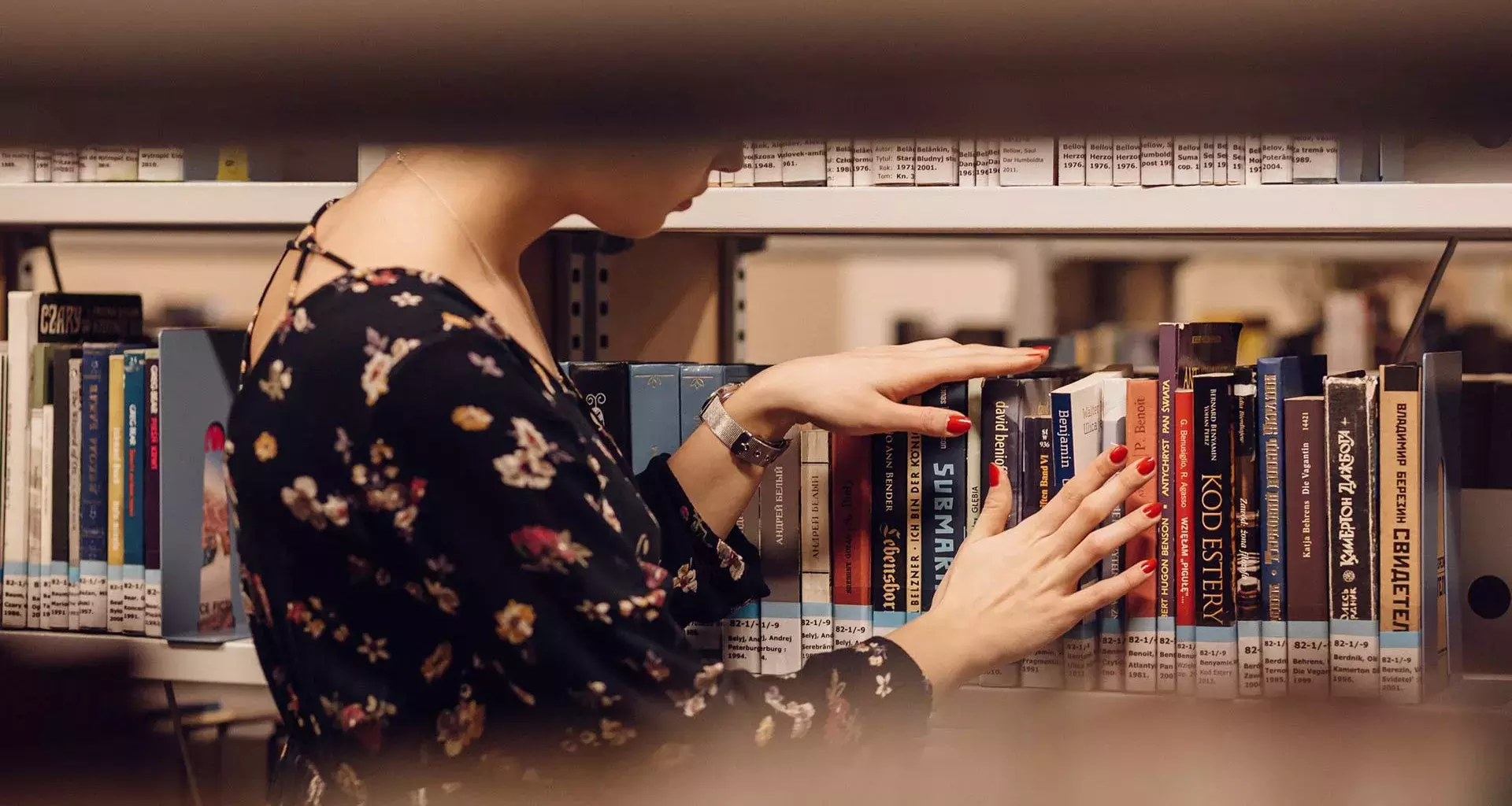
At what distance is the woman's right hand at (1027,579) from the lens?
0.80 metres

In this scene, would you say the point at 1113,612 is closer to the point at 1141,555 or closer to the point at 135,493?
the point at 1141,555

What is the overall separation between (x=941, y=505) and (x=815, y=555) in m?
0.12

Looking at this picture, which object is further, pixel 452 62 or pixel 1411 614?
pixel 1411 614

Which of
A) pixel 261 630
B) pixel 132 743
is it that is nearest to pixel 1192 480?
pixel 261 630

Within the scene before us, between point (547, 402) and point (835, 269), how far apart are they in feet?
14.2

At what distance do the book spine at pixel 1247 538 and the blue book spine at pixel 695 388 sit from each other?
1.47 ft

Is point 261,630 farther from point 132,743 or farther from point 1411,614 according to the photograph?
point 1411,614

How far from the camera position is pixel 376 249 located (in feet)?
2.31

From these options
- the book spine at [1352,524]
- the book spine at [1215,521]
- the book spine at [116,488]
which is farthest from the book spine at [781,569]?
the book spine at [116,488]

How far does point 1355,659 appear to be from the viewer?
0.95 meters

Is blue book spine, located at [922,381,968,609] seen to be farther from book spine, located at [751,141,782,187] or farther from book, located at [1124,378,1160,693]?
book spine, located at [751,141,782,187]

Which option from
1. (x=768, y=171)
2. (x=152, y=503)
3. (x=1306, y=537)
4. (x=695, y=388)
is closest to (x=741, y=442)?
(x=695, y=388)

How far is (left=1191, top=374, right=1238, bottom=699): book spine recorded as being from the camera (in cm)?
97

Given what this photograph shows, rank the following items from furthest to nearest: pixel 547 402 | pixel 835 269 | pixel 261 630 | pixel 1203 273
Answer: pixel 835 269 < pixel 1203 273 < pixel 261 630 < pixel 547 402
